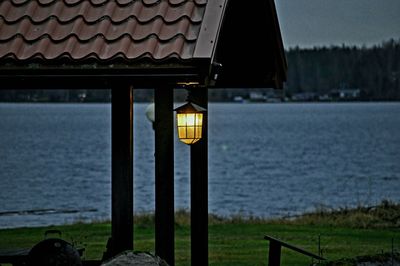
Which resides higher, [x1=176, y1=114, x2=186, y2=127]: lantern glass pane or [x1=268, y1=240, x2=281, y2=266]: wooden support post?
[x1=176, y1=114, x2=186, y2=127]: lantern glass pane

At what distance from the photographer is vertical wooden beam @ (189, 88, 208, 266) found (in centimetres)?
879

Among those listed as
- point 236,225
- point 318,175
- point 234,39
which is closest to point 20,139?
point 318,175

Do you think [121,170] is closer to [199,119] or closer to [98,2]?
[199,119]

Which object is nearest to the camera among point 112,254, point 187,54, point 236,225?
point 187,54

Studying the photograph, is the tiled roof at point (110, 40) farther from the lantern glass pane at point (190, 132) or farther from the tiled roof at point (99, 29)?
the lantern glass pane at point (190, 132)

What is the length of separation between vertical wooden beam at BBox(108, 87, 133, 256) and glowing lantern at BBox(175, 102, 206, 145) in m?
0.70

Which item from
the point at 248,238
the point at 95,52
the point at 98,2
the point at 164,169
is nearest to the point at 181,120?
the point at 164,169

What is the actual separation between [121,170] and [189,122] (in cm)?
107

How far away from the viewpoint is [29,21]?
689cm

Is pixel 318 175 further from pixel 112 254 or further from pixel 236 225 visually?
pixel 112 254

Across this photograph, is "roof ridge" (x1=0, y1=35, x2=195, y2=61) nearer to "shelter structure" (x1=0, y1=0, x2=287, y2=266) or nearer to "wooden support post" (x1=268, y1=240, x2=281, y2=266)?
"shelter structure" (x1=0, y1=0, x2=287, y2=266)

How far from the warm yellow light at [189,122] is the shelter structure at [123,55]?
74cm

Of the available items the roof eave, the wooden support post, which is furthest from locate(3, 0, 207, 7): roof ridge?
the wooden support post

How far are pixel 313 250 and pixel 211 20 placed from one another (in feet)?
28.2
